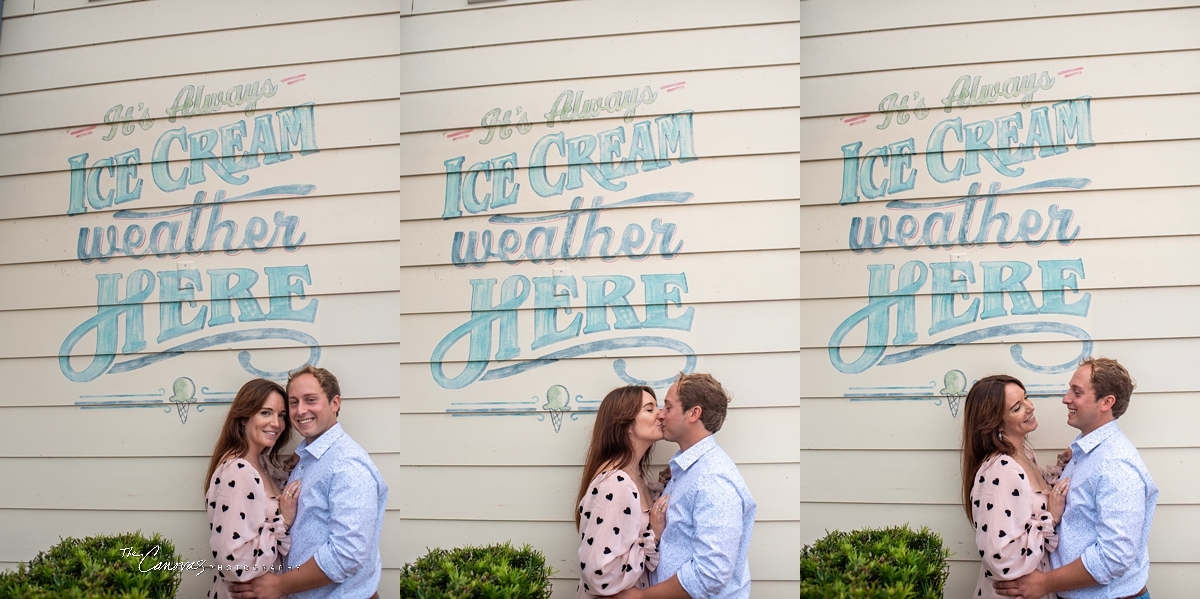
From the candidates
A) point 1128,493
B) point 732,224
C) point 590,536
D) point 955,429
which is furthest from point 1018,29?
point 590,536

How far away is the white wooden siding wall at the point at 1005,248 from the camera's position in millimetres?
2947

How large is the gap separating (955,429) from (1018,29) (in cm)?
169

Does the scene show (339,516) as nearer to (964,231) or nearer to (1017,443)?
(1017,443)

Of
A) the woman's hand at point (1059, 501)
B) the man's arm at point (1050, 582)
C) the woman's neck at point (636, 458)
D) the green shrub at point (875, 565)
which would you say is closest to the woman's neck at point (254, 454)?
the woman's neck at point (636, 458)

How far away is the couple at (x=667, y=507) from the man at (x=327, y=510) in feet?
2.62

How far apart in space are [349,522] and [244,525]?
1.38 ft

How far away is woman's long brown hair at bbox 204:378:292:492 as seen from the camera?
→ 2.90 meters

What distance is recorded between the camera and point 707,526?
2.58 metres

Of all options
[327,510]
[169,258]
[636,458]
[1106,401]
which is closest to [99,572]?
[327,510]

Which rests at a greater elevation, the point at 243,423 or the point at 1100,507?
the point at 243,423

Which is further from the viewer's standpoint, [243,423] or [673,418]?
[243,423]

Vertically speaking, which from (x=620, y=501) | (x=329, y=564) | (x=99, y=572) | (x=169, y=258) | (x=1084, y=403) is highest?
(x=169, y=258)

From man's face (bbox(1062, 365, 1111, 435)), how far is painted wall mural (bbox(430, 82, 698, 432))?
4.71ft

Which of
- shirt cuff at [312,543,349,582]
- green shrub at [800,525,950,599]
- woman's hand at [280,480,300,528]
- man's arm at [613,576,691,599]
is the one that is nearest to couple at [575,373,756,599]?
man's arm at [613,576,691,599]
